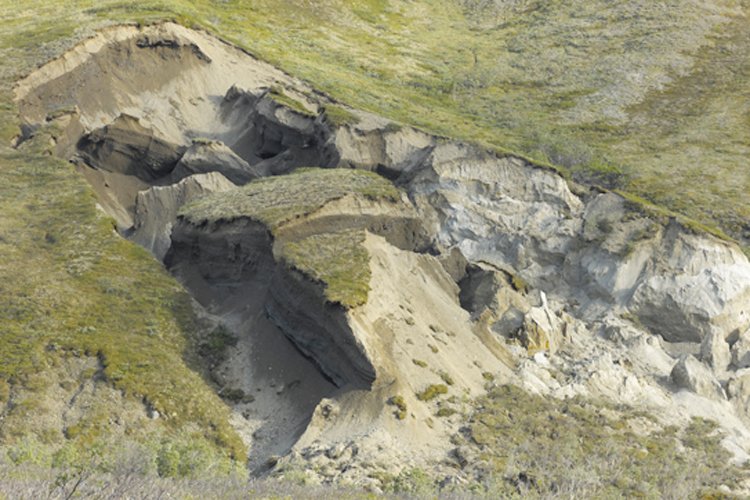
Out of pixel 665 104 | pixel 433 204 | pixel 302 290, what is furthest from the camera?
pixel 665 104

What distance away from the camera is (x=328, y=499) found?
1908 centimetres

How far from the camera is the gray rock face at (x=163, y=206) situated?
4854 centimetres

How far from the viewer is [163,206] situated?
A: 50.2 metres

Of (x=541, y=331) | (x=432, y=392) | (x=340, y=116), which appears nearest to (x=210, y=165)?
(x=340, y=116)

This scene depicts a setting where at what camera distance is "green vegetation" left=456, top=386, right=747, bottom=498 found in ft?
91.2

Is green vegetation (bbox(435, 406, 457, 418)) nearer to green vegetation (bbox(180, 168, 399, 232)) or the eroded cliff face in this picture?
the eroded cliff face

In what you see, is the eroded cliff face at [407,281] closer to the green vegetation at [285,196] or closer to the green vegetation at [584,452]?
the green vegetation at [285,196]

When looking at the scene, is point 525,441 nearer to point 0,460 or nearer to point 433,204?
point 0,460

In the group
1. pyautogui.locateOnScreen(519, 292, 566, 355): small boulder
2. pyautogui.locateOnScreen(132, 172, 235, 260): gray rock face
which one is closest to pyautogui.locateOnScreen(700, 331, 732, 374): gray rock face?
pyautogui.locateOnScreen(519, 292, 566, 355): small boulder

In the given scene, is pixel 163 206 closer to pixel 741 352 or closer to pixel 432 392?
pixel 432 392

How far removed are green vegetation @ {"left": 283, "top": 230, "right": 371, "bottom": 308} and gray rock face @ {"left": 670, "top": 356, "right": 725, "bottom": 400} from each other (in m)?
17.2

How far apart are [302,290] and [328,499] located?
1733 cm

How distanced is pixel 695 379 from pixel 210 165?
36.5 metres

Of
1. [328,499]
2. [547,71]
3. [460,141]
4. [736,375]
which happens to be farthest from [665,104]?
[328,499]
